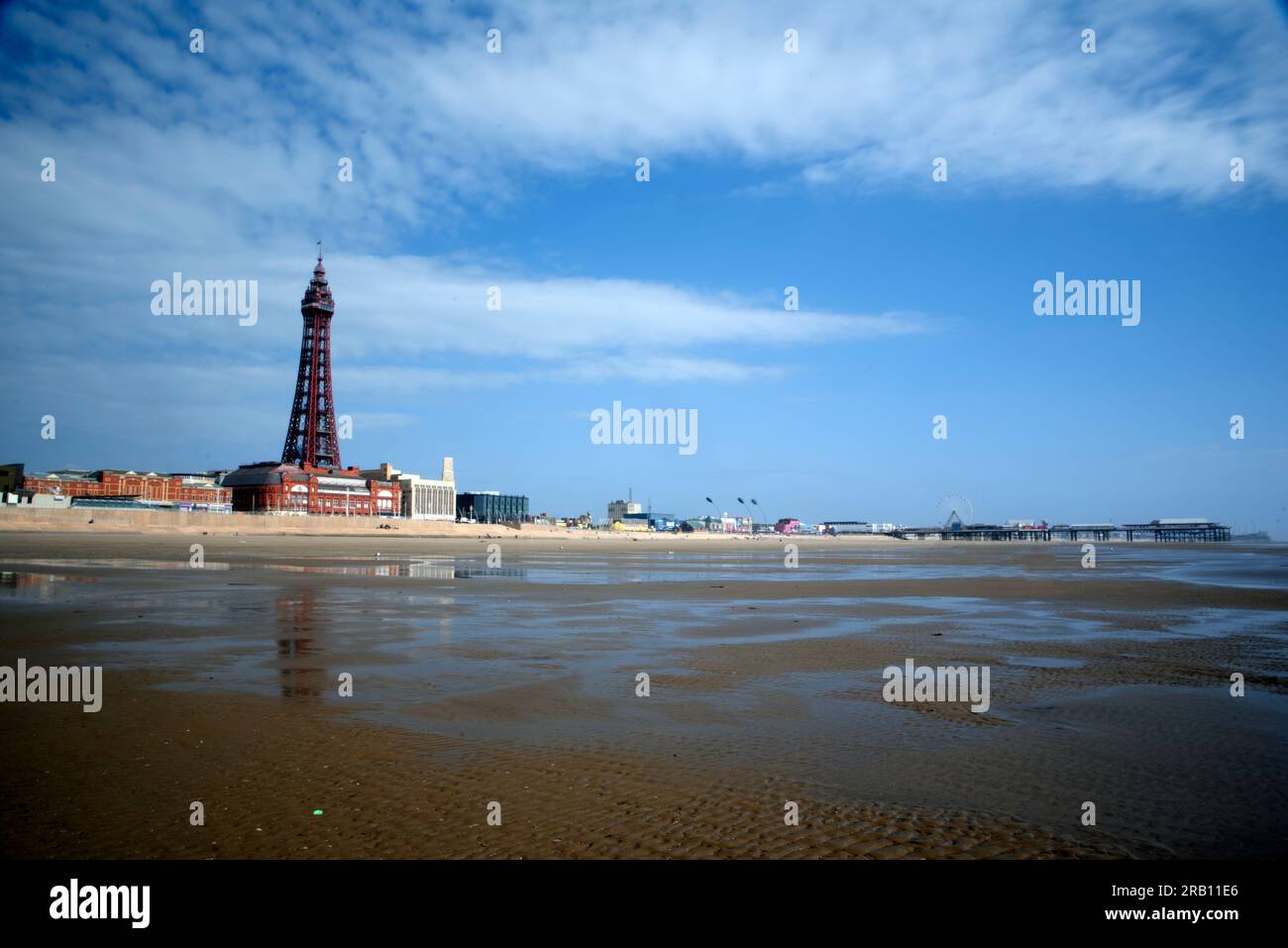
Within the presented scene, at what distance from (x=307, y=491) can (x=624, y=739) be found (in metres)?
119

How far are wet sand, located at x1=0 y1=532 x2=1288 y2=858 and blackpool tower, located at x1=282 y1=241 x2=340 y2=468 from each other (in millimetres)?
121467

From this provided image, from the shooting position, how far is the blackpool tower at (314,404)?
129 metres

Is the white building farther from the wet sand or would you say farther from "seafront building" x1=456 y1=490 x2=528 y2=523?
the wet sand

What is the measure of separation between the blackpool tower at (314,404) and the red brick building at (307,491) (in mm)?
4098

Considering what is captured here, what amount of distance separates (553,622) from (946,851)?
11517mm

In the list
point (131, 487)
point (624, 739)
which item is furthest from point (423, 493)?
point (624, 739)

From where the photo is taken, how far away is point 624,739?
7234mm

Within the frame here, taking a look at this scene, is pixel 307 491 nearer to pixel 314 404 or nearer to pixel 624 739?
pixel 314 404

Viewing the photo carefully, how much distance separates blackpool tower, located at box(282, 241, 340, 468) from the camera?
12925cm

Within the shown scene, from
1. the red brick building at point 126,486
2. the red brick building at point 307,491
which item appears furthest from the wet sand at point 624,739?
the red brick building at point 307,491

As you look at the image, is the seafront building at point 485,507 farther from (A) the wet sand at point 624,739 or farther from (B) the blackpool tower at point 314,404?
(A) the wet sand at point 624,739
